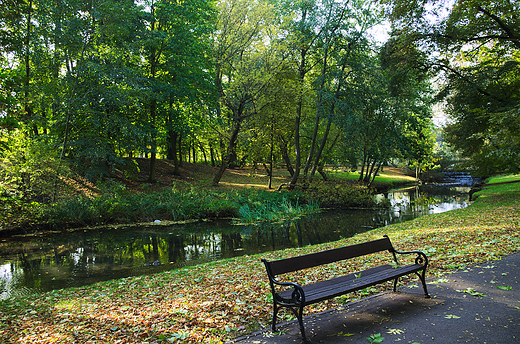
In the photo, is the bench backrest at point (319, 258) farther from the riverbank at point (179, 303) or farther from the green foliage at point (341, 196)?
the green foliage at point (341, 196)

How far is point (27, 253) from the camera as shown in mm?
10242

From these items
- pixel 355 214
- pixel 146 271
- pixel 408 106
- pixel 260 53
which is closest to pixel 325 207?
pixel 355 214

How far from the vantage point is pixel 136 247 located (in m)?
11.0

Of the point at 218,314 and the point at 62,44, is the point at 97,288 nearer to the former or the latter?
the point at 218,314

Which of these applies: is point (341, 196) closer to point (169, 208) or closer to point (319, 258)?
point (169, 208)

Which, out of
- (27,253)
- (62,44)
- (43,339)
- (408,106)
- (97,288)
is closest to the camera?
(43,339)

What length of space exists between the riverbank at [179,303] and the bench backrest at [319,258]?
0.72 metres

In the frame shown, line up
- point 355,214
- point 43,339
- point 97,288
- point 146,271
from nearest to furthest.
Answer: point 43,339 → point 97,288 → point 146,271 → point 355,214

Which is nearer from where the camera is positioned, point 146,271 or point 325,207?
point 146,271

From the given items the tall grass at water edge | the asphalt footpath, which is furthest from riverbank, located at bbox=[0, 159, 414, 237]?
the asphalt footpath

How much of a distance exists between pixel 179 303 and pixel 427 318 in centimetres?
348

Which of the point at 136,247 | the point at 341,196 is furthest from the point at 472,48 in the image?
the point at 136,247

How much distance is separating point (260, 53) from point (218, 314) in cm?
2008

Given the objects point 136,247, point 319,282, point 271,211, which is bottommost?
point 136,247
